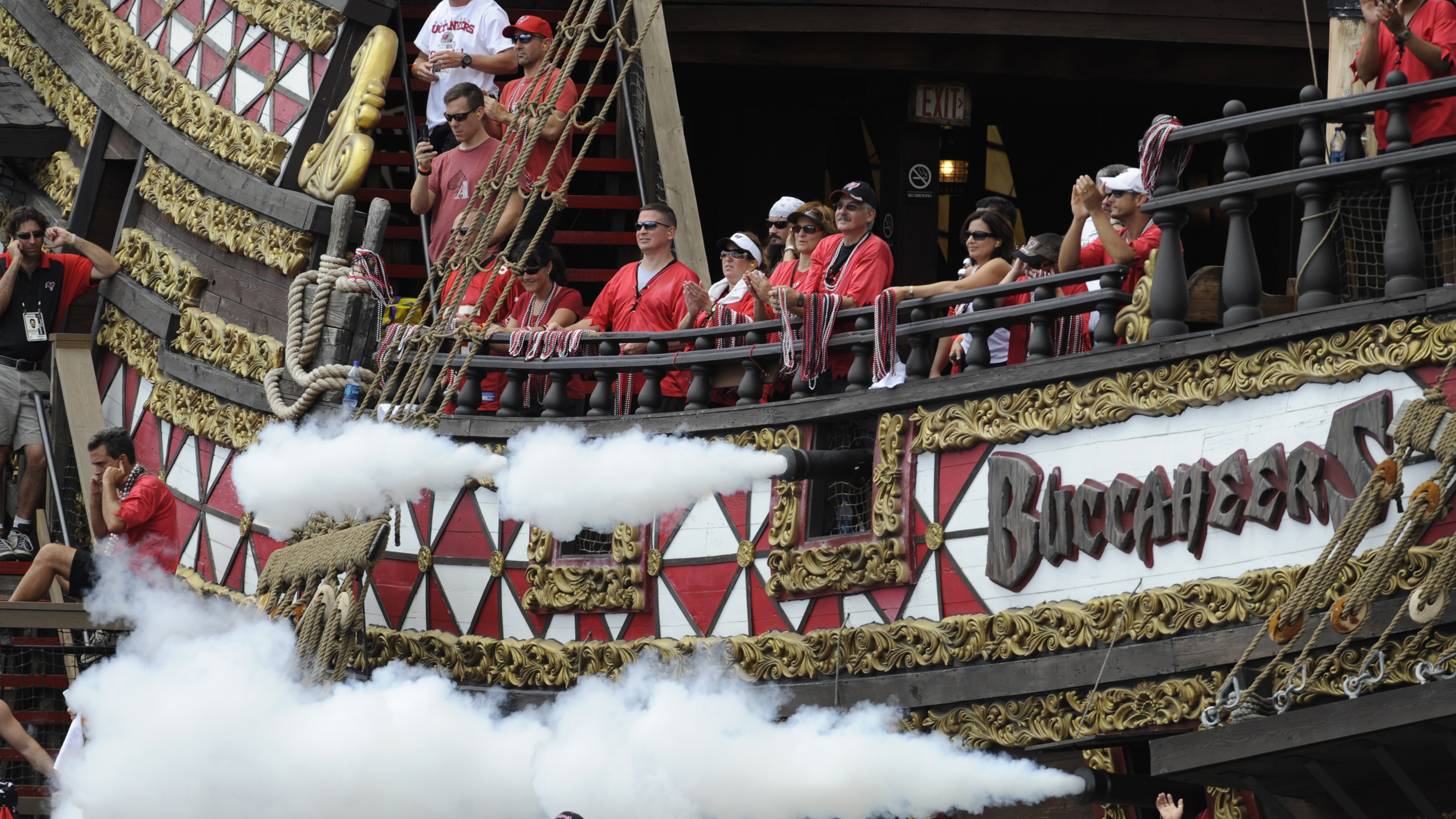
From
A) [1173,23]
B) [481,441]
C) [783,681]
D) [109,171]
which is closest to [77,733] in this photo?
[481,441]

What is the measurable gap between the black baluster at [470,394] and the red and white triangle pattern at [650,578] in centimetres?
41

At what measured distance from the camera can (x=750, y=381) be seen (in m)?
7.83

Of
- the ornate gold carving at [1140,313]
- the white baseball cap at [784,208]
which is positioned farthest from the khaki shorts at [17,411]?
the ornate gold carving at [1140,313]

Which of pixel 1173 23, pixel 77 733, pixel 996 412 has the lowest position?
pixel 77 733

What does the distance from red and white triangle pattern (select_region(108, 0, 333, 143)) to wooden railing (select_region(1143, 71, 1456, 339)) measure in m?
5.01

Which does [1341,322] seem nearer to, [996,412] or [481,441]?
[996,412]

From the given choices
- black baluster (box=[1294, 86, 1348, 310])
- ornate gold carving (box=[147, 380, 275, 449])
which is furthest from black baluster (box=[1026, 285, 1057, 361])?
ornate gold carving (box=[147, 380, 275, 449])

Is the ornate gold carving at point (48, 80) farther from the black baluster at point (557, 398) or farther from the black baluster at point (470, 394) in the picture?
the black baluster at point (557, 398)

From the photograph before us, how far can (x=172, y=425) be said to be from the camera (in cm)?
1014

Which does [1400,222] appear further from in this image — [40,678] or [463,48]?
[40,678]

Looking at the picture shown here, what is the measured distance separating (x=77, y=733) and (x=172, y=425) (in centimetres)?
219

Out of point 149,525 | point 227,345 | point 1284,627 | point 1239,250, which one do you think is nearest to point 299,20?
point 227,345

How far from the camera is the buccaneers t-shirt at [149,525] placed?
360 inches

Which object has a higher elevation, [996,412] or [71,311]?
[71,311]
